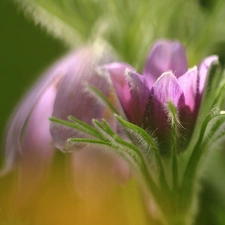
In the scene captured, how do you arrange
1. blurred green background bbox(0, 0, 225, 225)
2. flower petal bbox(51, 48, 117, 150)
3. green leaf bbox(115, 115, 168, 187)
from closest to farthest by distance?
1. green leaf bbox(115, 115, 168, 187)
2. flower petal bbox(51, 48, 117, 150)
3. blurred green background bbox(0, 0, 225, 225)

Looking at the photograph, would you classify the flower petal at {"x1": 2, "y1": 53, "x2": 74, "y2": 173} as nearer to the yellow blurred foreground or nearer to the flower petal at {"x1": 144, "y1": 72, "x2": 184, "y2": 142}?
the yellow blurred foreground

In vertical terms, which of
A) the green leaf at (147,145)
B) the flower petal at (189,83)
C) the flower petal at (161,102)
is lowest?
the green leaf at (147,145)

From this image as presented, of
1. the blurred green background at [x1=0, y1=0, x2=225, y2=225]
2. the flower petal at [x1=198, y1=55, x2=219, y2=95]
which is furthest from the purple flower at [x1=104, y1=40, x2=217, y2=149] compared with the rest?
the blurred green background at [x1=0, y1=0, x2=225, y2=225]

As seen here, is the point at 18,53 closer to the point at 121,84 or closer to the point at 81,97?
the point at 81,97

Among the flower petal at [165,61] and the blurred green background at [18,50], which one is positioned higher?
the flower petal at [165,61]

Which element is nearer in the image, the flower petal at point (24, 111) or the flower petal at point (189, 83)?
the flower petal at point (189, 83)

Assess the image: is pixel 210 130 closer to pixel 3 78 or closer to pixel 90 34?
pixel 90 34

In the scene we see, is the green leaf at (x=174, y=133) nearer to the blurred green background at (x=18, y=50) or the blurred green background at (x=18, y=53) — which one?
the blurred green background at (x=18, y=53)

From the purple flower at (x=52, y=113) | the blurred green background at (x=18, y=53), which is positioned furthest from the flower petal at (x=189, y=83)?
the blurred green background at (x=18, y=53)

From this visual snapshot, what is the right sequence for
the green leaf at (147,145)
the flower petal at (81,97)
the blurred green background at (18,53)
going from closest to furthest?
the green leaf at (147,145) → the flower petal at (81,97) → the blurred green background at (18,53)

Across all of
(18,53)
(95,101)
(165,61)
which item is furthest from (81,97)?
(18,53)
